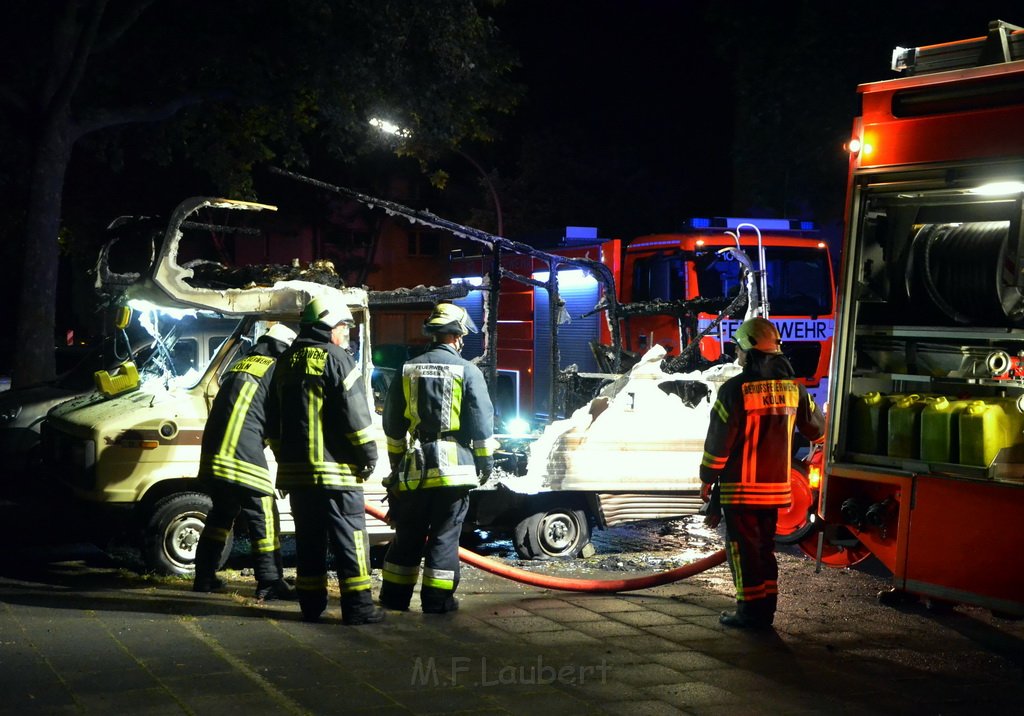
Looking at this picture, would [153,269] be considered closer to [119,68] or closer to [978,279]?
[978,279]

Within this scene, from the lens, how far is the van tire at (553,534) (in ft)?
27.5

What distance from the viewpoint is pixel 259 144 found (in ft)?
62.8

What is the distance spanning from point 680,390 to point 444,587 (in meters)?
2.93

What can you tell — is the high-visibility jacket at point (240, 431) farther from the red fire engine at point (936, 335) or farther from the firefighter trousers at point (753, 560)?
the red fire engine at point (936, 335)

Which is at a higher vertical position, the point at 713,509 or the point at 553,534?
the point at 713,509

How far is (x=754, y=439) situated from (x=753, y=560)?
66cm

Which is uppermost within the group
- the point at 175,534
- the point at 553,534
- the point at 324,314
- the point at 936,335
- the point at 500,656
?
the point at 324,314

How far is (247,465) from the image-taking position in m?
6.72

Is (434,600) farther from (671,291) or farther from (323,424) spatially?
(671,291)

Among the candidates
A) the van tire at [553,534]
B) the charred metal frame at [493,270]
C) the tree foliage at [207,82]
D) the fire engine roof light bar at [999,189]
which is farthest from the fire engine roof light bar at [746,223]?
the fire engine roof light bar at [999,189]

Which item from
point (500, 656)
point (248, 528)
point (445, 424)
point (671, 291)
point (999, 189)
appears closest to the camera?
point (500, 656)

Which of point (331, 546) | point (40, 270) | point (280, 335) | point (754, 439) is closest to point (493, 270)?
point (280, 335)

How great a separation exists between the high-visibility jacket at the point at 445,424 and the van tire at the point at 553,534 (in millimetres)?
1875

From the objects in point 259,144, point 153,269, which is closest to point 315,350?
point 153,269
